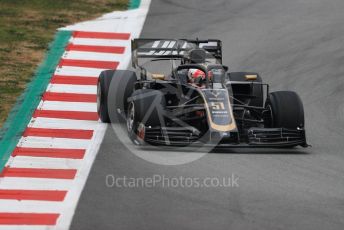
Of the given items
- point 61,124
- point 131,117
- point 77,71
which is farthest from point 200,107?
point 77,71

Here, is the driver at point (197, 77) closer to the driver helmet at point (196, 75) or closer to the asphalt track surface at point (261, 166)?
the driver helmet at point (196, 75)

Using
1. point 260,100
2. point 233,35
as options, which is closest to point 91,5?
point 233,35

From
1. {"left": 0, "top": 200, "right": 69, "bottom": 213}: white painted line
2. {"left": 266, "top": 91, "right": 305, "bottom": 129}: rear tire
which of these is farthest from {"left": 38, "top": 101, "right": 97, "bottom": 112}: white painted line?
{"left": 0, "top": 200, "right": 69, "bottom": 213}: white painted line

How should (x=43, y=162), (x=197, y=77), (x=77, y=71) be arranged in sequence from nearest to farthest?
1. (x=43, y=162)
2. (x=197, y=77)
3. (x=77, y=71)

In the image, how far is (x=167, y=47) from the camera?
18.7 metres

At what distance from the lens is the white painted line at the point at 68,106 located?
61.4ft

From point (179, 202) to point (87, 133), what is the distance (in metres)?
4.31

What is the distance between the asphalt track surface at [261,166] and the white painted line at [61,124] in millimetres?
598

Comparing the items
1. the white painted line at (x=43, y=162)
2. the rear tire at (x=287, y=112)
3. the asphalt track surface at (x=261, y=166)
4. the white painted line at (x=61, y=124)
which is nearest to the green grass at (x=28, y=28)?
the white painted line at (x=61, y=124)

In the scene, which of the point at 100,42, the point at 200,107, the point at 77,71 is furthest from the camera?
the point at 100,42

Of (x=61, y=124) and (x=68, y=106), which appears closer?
(x=61, y=124)

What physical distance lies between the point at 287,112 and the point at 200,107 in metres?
1.36

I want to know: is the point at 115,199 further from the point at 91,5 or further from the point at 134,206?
the point at 91,5

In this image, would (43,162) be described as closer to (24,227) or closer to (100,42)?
(24,227)
